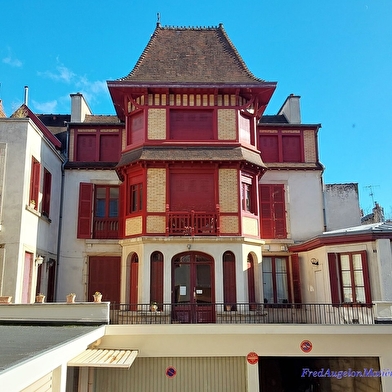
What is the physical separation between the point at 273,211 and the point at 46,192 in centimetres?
875

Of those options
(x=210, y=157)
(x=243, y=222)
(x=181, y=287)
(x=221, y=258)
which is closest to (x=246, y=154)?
(x=210, y=157)

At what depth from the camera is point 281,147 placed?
56.6ft

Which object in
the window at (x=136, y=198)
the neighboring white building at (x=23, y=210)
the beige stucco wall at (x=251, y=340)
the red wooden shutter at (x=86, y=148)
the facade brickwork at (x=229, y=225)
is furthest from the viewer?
the red wooden shutter at (x=86, y=148)

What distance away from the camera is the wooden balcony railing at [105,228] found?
15969mm

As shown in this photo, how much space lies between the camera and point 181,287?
13445mm

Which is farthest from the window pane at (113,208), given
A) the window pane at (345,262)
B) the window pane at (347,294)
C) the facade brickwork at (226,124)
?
the window pane at (347,294)

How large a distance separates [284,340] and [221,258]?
11.2 feet

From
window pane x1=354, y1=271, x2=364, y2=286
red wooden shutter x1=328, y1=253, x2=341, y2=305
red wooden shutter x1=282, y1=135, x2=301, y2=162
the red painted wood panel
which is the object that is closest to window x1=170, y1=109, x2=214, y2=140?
the red painted wood panel

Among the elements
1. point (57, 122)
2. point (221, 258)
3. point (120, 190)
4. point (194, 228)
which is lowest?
point (221, 258)

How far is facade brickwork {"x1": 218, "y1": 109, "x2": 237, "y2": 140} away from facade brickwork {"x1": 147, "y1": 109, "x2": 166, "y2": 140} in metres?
A: 2.04

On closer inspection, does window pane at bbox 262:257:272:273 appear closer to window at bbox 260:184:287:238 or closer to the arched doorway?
window at bbox 260:184:287:238

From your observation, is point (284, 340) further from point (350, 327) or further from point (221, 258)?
point (221, 258)

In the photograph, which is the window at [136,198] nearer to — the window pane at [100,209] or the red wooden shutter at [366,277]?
the window pane at [100,209]

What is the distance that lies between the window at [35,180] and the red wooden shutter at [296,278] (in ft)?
31.6
